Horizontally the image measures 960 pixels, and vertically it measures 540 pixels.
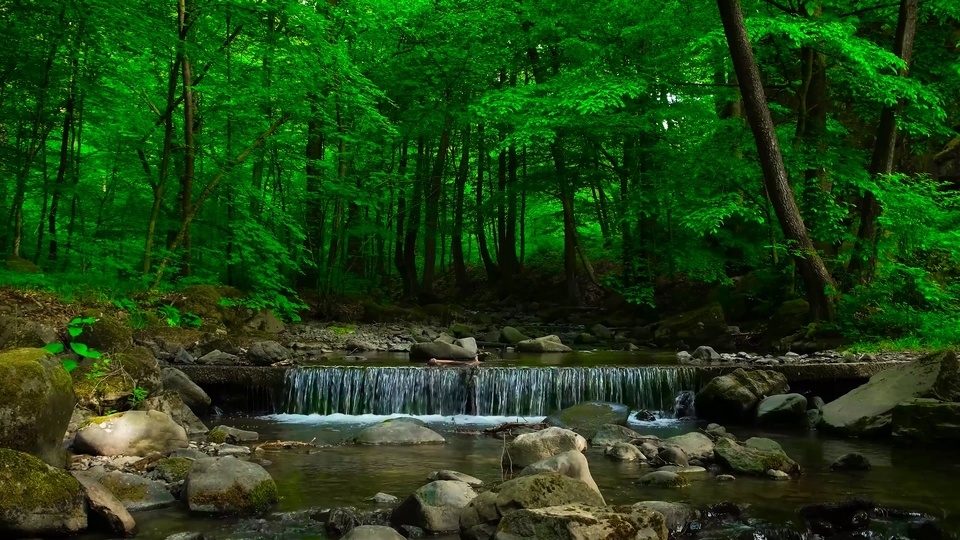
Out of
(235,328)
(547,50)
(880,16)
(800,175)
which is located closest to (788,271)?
(800,175)

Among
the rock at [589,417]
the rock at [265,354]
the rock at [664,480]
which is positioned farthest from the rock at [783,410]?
the rock at [265,354]

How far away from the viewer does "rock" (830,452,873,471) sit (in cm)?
628

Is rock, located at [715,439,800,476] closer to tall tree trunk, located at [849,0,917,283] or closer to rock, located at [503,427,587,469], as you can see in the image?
rock, located at [503,427,587,469]

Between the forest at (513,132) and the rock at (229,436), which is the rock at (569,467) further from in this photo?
the forest at (513,132)

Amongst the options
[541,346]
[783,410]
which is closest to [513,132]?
[541,346]

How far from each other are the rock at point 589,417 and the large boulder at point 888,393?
8.06 feet

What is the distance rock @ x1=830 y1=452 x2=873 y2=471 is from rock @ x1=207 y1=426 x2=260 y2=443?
5800mm

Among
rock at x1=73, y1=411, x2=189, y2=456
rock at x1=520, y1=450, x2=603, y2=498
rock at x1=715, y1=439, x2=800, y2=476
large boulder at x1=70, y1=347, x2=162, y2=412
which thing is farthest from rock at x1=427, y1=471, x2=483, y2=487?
large boulder at x1=70, y1=347, x2=162, y2=412

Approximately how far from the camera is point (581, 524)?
376 centimetres

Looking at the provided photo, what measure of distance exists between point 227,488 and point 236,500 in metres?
0.11

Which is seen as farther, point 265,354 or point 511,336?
point 511,336

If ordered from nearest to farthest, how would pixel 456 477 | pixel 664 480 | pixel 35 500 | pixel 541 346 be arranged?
1. pixel 35 500
2. pixel 456 477
3. pixel 664 480
4. pixel 541 346

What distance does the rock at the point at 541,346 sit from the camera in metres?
13.7

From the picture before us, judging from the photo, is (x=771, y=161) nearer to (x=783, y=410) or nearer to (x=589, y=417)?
(x=783, y=410)
